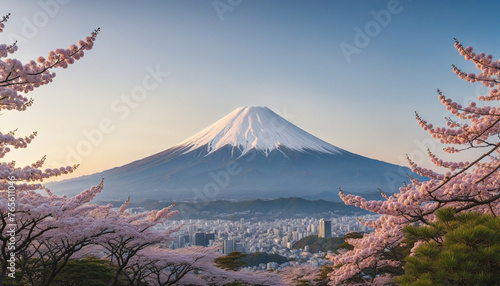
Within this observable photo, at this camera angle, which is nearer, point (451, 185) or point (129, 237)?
point (451, 185)

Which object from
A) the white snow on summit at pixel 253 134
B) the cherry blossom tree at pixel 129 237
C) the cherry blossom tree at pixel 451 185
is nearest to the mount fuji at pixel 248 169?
the white snow on summit at pixel 253 134

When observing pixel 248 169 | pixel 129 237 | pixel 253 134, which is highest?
pixel 253 134

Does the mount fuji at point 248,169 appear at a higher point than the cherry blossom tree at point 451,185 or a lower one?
higher

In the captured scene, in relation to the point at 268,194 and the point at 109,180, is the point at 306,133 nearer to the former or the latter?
the point at 268,194

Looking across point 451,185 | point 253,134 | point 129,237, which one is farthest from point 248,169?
point 451,185

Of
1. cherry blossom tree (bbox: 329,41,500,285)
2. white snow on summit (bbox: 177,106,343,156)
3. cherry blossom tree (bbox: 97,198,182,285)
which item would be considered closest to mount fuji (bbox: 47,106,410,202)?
white snow on summit (bbox: 177,106,343,156)

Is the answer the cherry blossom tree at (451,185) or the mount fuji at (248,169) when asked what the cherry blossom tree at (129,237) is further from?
the mount fuji at (248,169)

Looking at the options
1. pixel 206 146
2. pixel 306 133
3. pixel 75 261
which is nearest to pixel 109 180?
pixel 206 146

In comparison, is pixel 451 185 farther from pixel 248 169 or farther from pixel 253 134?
pixel 253 134
